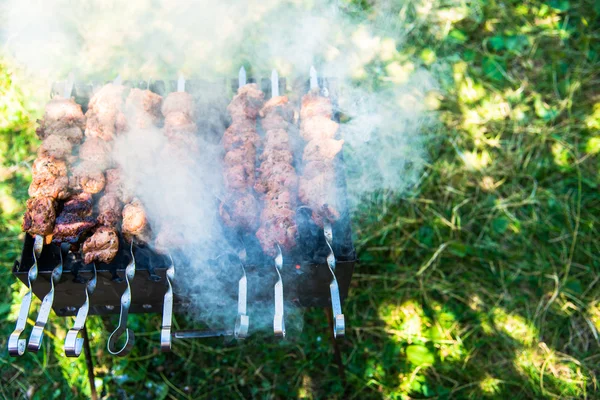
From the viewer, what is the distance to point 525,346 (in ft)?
11.8

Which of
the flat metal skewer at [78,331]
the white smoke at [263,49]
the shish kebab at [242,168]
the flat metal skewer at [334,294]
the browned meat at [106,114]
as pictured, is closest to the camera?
the flat metal skewer at [78,331]

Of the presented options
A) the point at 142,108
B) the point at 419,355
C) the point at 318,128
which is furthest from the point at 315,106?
the point at 419,355

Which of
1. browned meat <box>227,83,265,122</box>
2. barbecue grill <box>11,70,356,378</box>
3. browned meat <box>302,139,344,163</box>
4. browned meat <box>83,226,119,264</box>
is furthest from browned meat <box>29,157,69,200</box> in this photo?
browned meat <box>302,139,344,163</box>

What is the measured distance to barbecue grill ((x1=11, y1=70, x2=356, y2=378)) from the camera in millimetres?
2438

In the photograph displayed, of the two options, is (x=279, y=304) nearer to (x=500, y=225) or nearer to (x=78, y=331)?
(x=78, y=331)

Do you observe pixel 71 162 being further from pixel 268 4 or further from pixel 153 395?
pixel 268 4

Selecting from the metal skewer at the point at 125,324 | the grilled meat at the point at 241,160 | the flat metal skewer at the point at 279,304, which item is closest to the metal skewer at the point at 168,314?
the metal skewer at the point at 125,324

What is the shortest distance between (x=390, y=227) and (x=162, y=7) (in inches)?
133

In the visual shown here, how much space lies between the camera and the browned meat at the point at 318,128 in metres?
2.94

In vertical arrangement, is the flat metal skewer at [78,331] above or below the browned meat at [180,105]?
below

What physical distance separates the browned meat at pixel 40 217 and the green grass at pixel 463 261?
1.39 m

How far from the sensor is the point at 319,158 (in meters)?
2.88

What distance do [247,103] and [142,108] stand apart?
26.4 inches

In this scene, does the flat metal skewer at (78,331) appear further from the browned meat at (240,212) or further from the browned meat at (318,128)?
the browned meat at (318,128)
